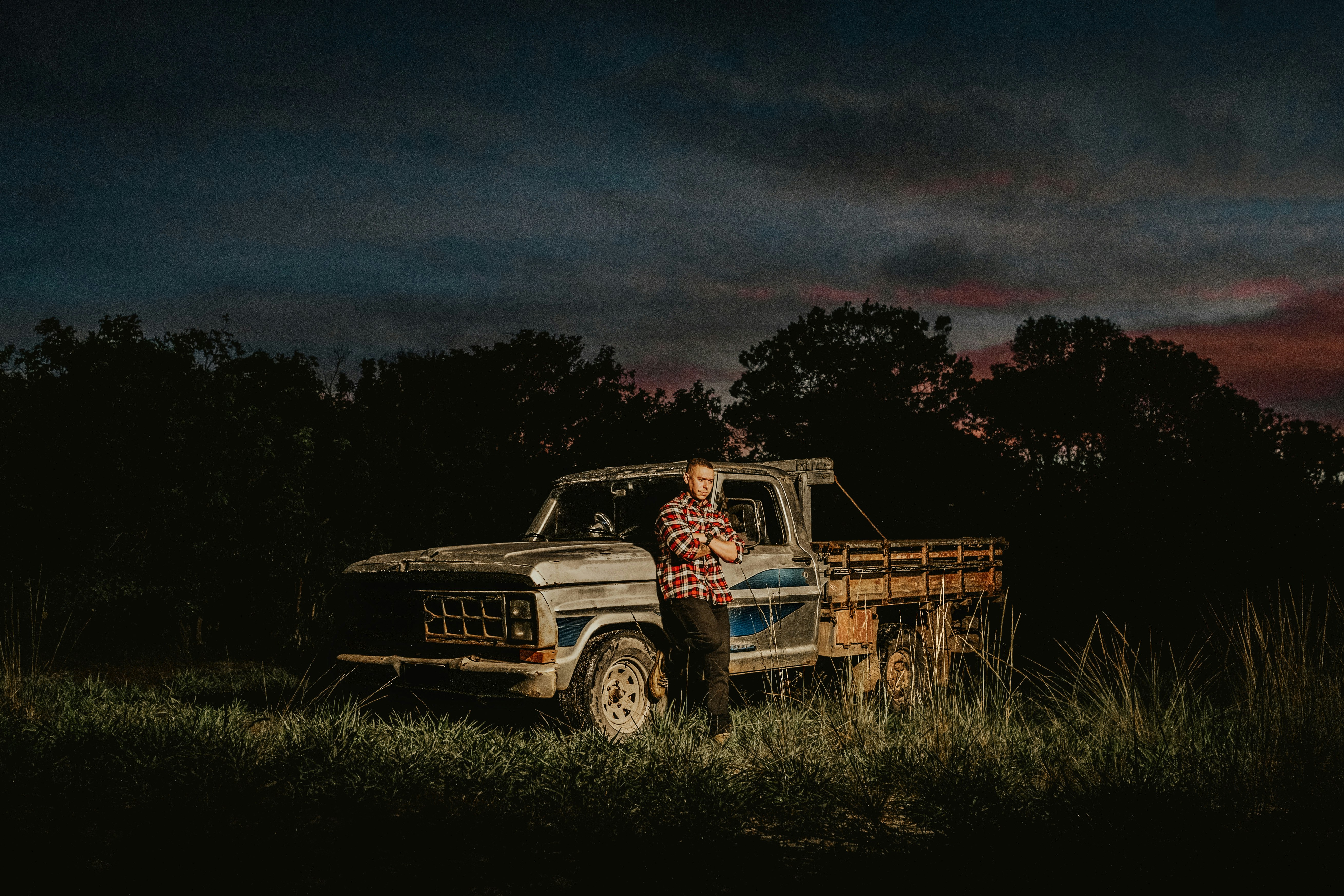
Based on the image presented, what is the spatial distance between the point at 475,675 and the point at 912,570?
4.12 m

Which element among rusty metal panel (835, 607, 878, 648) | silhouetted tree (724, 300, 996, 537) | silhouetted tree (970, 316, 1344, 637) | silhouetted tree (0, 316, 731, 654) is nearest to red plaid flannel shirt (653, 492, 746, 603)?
rusty metal panel (835, 607, 878, 648)

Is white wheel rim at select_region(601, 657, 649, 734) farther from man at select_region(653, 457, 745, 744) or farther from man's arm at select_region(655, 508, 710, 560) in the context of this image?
man's arm at select_region(655, 508, 710, 560)

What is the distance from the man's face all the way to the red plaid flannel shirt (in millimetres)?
83

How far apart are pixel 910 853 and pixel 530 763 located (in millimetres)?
2048

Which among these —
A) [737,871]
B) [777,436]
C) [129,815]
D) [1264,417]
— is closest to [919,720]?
[737,871]

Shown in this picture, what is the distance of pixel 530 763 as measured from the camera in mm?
5234

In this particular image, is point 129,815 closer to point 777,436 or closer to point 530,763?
point 530,763

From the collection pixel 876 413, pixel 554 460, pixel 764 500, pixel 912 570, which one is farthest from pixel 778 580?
pixel 876 413

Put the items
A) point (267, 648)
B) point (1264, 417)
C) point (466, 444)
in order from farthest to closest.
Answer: point (1264, 417), point (466, 444), point (267, 648)

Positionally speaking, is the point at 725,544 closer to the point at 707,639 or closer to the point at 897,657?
the point at 707,639

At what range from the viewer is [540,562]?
625 cm

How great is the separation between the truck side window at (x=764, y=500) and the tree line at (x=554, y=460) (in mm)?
3328

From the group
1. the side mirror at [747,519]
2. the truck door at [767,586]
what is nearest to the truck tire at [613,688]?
the truck door at [767,586]

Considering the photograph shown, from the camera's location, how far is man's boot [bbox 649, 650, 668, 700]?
667cm
